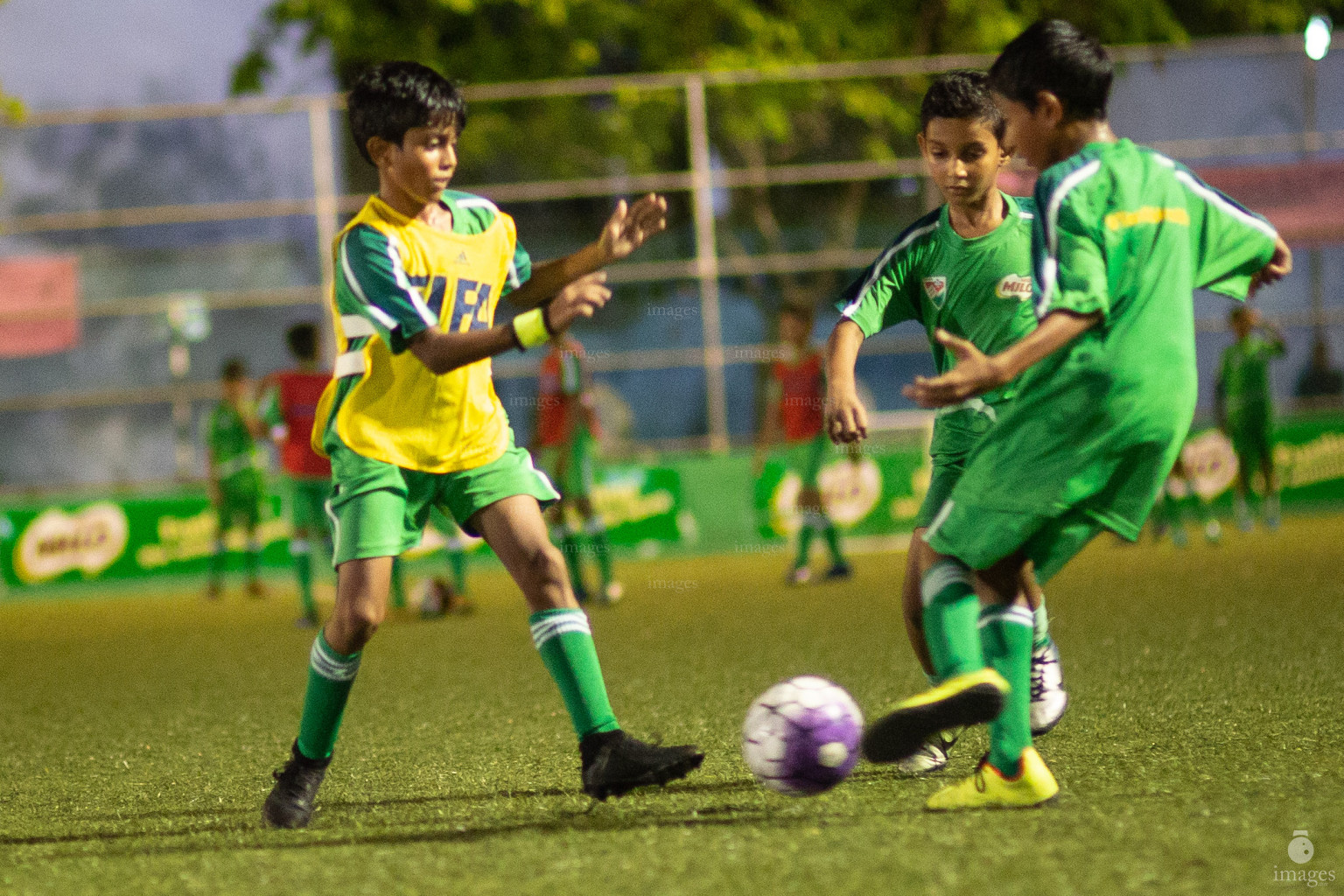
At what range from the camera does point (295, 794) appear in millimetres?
3887

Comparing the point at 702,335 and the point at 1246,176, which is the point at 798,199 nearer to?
the point at 702,335

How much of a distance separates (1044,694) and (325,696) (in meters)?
2.01

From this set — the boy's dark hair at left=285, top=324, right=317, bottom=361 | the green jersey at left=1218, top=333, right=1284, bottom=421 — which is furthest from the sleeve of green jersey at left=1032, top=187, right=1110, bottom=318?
the green jersey at left=1218, top=333, right=1284, bottom=421

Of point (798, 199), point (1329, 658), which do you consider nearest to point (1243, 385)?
point (798, 199)

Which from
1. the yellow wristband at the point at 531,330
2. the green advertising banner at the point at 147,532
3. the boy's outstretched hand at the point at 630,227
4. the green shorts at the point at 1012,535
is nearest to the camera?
the green shorts at the point at 1012,535

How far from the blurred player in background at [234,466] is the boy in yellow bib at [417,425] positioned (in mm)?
8726

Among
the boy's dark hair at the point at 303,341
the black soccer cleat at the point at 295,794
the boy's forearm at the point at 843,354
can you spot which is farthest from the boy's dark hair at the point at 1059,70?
the boy's dark hair at the point at 303,341

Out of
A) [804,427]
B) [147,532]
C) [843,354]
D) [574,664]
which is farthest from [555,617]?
[147,532]

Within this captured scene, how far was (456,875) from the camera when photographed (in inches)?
123

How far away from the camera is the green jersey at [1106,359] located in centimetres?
324

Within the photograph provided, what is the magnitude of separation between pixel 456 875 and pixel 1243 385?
11.3m

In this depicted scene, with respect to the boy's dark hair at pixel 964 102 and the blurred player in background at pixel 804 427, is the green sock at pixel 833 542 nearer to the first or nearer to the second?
the blurred player in background at pixel 804 427

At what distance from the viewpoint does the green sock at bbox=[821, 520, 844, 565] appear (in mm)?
11164

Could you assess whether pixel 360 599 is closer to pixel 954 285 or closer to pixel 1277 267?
pixel 954 285
